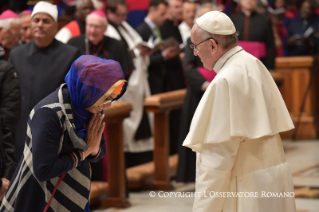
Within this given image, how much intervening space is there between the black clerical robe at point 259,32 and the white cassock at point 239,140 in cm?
553

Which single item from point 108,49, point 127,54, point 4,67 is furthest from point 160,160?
point 4,67

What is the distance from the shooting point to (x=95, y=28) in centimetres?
649

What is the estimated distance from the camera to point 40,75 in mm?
5008

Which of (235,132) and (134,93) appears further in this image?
(134,93)

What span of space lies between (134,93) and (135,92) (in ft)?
0.06

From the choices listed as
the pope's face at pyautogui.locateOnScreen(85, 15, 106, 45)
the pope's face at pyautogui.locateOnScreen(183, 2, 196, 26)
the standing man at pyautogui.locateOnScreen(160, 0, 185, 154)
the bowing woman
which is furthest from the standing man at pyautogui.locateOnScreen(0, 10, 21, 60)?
the pope's face at pyautogui.locateOnScreen(183, 2, 196, 26)

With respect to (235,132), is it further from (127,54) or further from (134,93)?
(134,93)

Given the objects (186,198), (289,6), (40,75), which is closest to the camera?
(40,75)

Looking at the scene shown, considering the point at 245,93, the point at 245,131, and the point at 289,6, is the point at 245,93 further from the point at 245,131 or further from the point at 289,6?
the point at 289,6

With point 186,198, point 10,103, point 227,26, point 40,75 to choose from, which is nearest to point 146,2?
point 186,198

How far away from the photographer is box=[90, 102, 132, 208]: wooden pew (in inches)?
245

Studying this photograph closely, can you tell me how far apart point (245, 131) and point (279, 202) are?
17.5 inches

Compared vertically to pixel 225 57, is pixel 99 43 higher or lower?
lower

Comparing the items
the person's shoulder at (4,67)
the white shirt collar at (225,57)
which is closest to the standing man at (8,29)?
the person's shoulder at (4,67)
